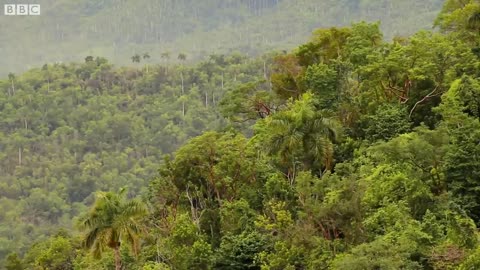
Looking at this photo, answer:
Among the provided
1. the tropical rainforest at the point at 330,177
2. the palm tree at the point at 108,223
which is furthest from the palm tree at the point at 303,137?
the palm tree at the point at 108,223

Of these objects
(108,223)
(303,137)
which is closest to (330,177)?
(303,137)

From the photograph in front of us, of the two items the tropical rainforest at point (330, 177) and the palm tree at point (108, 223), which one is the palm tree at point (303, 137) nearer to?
the tropical rainforest at point (330, 177)

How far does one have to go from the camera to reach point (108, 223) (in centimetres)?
2811

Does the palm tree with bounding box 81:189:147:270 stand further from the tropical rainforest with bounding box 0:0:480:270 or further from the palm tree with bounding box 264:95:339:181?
the palm tree with bounding box 264:95:339:181

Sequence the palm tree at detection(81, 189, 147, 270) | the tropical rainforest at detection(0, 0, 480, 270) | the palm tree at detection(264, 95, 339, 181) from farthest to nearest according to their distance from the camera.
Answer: the palm tree at detection(264, 95, 339, 181)
the palm tree at detection(81, 189, 147, 270)
the tropical rainforest at detection(0, 0, 480, 270)

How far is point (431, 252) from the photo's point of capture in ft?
69.5

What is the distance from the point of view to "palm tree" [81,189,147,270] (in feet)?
92.0

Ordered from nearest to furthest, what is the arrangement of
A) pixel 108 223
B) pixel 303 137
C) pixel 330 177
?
pixel 330 177 → pixel 108 223 → pixel 303 137

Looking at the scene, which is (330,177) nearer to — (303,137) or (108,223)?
(303,137)

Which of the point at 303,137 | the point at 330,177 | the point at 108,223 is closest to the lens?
the point at 330,177

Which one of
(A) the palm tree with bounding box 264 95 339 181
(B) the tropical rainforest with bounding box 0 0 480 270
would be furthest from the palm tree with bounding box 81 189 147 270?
(A) the palm tree with bounding box 264 95 339 181

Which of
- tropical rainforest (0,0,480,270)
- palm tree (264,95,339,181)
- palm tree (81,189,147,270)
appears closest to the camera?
tropical rainforest (0,0,480,270)

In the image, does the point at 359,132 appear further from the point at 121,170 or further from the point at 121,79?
the point at 121,79

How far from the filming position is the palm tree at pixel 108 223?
28.0m
